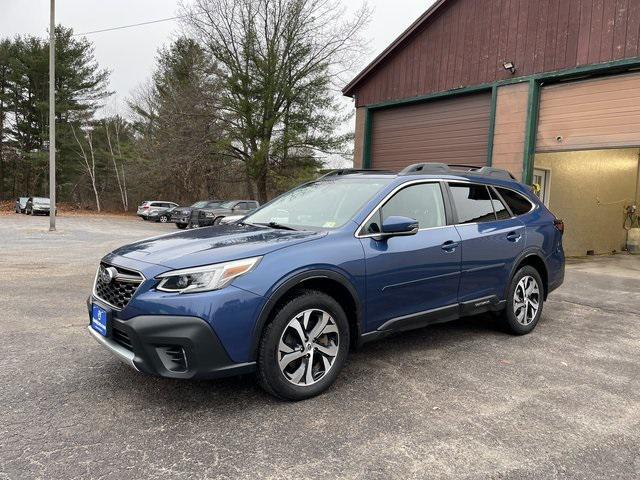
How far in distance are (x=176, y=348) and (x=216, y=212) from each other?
1828 centimetres

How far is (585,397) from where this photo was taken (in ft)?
11.2

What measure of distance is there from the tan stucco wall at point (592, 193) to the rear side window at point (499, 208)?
6645 mm

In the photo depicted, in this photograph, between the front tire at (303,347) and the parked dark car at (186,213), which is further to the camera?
the parked dark car at (186,213)

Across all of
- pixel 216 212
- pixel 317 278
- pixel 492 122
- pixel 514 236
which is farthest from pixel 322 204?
pixel 216 212

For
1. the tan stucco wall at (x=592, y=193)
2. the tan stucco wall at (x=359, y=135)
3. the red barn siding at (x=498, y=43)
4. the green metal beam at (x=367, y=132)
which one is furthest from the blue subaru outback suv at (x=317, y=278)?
the tan stucco wall at (x=359, y=135)

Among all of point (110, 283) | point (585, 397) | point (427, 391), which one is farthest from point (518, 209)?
point (110, 283)

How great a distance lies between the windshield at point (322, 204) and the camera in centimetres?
377

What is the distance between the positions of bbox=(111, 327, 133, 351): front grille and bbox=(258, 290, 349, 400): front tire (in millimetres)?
795

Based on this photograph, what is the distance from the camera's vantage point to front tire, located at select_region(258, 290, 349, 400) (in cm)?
300

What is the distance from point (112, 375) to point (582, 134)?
30.3ft

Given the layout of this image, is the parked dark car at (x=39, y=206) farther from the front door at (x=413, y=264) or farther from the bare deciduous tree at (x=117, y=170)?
the front door at (x=413, y=264)

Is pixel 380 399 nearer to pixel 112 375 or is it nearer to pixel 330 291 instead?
pixel 330 291

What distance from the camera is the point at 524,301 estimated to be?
16.0ft

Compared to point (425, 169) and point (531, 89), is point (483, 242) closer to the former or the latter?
point (425, 169)
